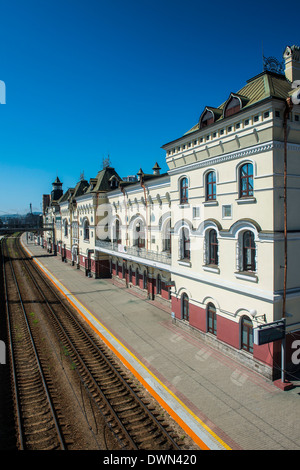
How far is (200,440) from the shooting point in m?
8.75

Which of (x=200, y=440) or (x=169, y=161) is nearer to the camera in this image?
(x=200, y=440)

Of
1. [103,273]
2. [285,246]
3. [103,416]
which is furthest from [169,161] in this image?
[103,273]

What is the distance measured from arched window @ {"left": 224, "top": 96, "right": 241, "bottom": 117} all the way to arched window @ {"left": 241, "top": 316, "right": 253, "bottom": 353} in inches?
355

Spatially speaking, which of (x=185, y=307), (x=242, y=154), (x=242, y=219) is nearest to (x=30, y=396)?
(x=185, y=307)

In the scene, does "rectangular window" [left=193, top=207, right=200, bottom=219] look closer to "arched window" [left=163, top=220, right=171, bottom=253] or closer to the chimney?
"arched window" [left=163, top=220, right=171, bottom=253]

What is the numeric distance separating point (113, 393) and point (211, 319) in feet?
19.9

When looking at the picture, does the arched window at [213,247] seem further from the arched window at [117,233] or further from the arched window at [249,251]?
the arched window at [117,233]

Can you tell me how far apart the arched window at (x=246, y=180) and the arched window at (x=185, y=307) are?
23.3 ft

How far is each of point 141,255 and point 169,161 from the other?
783cm

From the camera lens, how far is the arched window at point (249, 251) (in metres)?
12.6

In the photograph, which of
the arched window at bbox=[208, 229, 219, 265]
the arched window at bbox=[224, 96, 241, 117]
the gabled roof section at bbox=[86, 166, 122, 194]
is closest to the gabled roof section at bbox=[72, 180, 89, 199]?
the gabled roof section at bbox=[86, 166, 122, 194]

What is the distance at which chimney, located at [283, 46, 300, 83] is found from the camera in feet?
44.8

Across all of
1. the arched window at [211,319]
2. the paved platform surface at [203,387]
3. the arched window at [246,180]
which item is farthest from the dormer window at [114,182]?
the arched window at [246,180]
